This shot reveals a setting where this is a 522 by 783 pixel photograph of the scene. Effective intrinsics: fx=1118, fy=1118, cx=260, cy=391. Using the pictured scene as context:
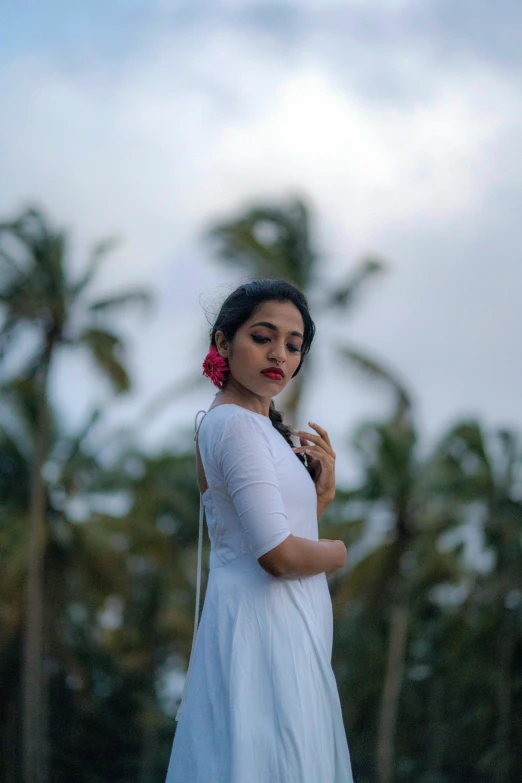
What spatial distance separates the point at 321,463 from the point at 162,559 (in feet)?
85.9

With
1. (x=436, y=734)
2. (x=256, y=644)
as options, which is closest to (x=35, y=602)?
(x=436, y=734)

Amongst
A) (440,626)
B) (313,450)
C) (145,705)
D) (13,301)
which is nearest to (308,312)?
(313,450)

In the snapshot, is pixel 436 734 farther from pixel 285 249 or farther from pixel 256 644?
pixel 256 644

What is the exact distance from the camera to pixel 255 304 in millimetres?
2766

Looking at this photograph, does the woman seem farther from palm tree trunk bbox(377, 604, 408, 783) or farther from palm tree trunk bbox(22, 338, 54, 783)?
palm tree trunk bbox(377, 604, 408, 783)

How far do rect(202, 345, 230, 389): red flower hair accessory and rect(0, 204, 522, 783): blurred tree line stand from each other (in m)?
16.1

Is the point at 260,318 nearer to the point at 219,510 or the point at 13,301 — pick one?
the point at 219,510

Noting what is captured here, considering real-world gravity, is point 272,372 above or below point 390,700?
above

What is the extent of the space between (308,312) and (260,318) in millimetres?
186

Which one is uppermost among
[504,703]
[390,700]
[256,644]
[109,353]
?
[109,353]

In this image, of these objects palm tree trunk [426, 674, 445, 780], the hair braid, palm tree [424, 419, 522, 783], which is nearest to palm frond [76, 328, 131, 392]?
palm tree [424, 419, 522, 783]

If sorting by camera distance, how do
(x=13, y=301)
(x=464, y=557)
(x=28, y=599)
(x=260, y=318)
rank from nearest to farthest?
(x=260, y=318), (x=13, y=301), (x=28, y=599), (x=464, y=557)

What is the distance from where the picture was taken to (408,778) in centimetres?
3953

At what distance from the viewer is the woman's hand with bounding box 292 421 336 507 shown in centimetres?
279
